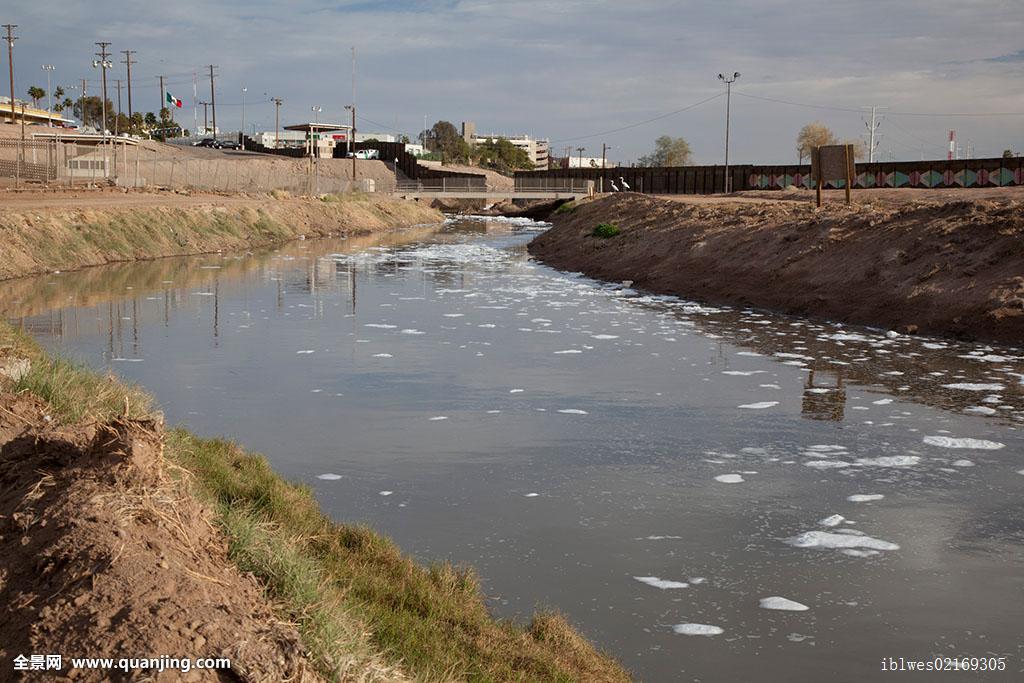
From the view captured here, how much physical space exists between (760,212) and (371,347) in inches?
685

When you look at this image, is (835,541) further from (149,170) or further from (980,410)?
(149,170)

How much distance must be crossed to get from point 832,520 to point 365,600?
390 cm

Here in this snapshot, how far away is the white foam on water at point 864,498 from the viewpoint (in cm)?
879

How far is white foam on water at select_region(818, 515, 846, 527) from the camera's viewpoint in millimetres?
8192


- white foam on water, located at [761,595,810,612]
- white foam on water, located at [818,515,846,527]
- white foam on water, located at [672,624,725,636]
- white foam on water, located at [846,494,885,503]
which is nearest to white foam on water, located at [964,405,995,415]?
white foam on water, located at [846,494,885,503]

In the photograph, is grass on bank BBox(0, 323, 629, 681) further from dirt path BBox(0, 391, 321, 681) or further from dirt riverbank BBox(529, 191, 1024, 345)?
dirt riverbank BBox(529, 191, 1024, 345)

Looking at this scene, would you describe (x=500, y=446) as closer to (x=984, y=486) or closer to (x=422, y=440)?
(x=422, y=440)

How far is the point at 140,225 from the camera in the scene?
3656 centimetres

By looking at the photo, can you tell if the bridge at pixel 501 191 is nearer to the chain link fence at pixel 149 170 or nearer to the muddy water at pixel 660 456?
the chain link fence at pixel 149 170

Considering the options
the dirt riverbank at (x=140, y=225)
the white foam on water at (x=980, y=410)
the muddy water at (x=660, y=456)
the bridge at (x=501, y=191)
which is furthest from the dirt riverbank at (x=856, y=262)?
the bridge at (x=501, y=191)

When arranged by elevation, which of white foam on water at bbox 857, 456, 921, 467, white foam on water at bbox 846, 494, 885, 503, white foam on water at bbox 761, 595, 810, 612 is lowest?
white foam on water at bbox 761, 595, 810, 612

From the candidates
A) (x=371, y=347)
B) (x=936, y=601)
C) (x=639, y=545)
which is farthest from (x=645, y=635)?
(x=371, y=347)

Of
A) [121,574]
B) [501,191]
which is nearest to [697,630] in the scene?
[121,574]

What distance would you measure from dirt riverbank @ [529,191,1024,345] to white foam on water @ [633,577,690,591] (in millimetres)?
12081
